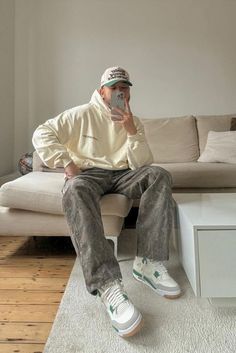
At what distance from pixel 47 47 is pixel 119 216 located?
7.09 feet

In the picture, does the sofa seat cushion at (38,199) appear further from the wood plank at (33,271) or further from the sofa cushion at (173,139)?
the sofa cushion at (173,139)

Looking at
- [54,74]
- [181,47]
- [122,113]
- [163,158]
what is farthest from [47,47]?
[122,113]

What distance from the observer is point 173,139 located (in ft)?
8.14

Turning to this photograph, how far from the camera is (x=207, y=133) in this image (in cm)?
249

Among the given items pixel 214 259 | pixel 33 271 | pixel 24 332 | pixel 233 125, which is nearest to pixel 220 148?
pixel 233 125

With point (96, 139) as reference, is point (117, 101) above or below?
above

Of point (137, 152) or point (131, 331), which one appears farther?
point (137, 152)

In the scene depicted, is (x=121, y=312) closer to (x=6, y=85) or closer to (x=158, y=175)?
(x=158, y=175)

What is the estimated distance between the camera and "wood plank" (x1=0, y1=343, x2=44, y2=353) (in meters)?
0.83

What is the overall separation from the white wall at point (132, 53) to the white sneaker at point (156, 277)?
1942 mm

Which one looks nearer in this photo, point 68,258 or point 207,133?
point 68,258

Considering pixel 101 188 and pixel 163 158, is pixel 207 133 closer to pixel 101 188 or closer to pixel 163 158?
pixel 163 158

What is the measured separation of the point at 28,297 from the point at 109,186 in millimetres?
567

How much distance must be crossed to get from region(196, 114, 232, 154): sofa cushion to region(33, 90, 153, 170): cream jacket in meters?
1.20
